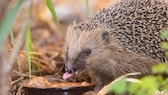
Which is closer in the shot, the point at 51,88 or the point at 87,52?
the point at 51,88

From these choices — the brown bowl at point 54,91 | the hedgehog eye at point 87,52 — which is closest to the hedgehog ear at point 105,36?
the hedgehog eye at point 87,52

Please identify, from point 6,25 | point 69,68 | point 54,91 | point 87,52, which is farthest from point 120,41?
point 6,25

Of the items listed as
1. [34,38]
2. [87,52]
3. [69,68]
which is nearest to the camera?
[69,68]

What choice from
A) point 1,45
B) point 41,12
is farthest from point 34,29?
point 1,45

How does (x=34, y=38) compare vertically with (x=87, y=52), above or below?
above

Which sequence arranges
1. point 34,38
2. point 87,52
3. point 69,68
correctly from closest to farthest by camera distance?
point 69,68 → point 87,52 → point 34,38

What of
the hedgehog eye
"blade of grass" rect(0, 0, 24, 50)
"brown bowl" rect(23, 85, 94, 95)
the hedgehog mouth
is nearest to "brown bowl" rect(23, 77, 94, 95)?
"brown bowl" rect(23, 85, 94, 95)

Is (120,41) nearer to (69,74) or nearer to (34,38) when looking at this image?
(69,74)

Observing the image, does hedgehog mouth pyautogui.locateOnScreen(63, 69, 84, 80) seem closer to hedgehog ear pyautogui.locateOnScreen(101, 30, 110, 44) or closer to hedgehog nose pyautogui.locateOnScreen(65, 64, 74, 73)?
hedgehog nose pyautogui.locateOnScreen(65, 64, 74, 73)

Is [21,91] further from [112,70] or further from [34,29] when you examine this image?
[34,29]
